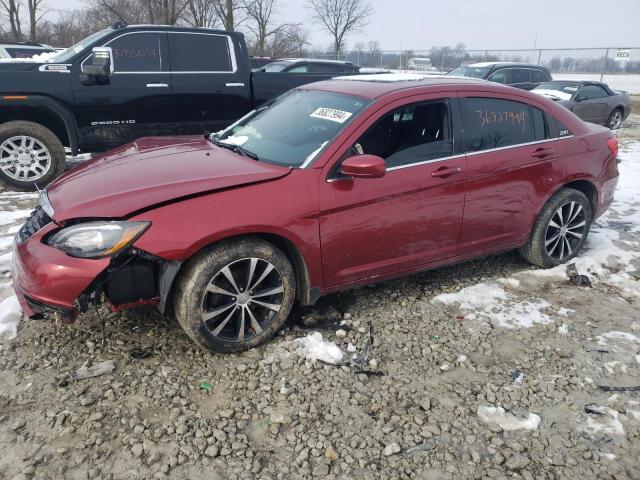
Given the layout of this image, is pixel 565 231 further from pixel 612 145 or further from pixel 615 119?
pixel 615 119

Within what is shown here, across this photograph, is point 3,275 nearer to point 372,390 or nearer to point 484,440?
point 372,390

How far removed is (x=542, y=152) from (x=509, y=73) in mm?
11461

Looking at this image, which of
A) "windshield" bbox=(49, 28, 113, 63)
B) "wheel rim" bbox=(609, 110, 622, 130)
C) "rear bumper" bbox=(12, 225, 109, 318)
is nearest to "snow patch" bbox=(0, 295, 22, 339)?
"rear bumper" bbox=(12, 225, 109, 318)

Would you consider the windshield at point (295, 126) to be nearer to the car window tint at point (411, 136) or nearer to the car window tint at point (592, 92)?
the car window tint at point (411, 136)

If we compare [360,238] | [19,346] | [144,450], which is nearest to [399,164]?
[360,238]

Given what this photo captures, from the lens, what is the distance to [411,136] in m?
3.58

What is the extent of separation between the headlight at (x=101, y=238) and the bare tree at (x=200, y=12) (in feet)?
70.2

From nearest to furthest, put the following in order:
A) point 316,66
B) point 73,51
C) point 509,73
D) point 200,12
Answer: point 73,51 → point 316,66 → point 509,73 → point 200,12

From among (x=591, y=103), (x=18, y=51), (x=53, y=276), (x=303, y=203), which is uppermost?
(x=18, y=51)

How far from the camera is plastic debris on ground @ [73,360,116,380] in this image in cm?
283

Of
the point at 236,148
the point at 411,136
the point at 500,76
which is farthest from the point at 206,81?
the point at 500,76

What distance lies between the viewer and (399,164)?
3.42 m

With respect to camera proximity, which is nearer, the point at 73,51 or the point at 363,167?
the point at 363,167

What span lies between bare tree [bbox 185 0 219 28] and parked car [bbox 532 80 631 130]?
15.6 m
